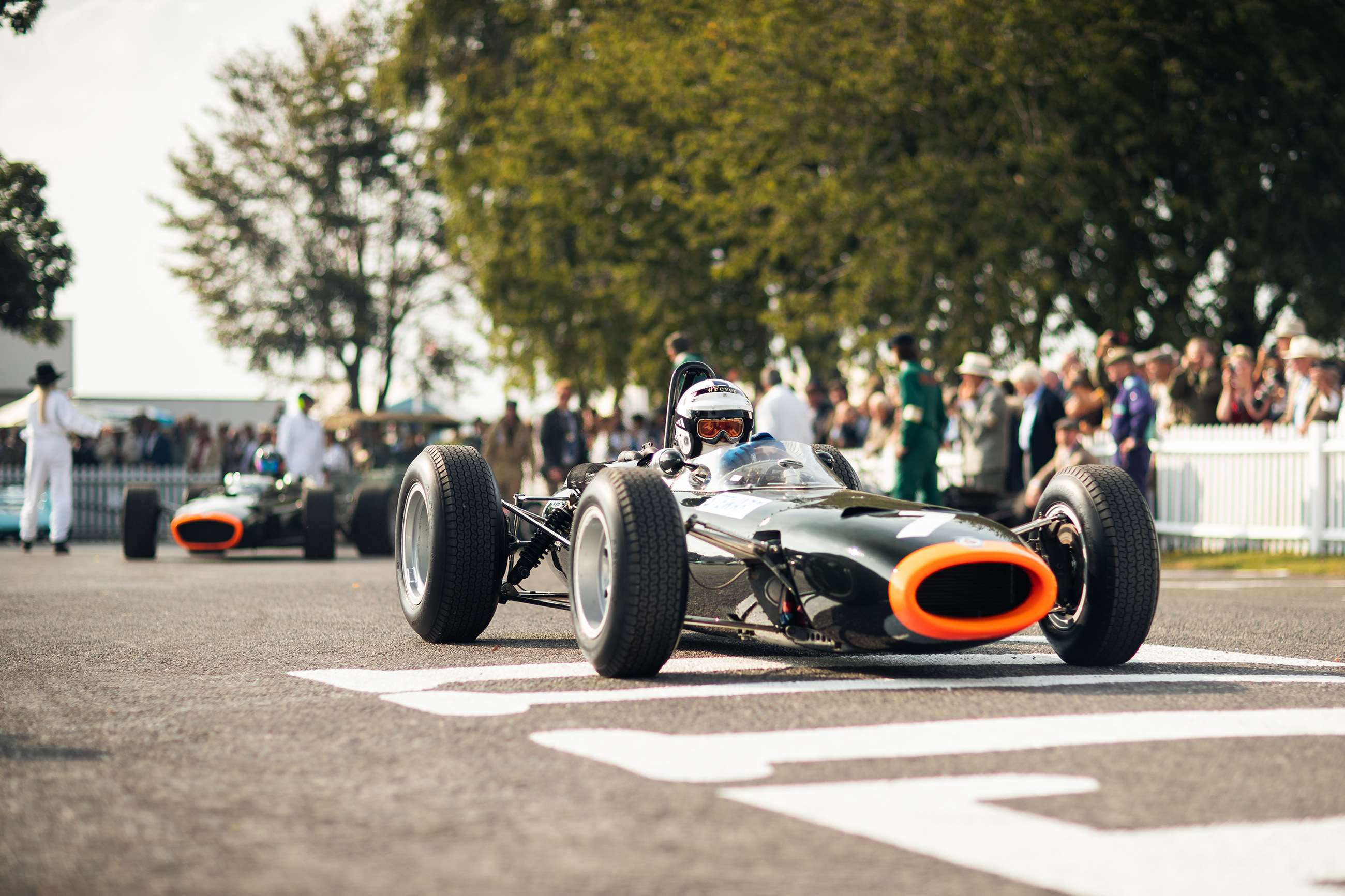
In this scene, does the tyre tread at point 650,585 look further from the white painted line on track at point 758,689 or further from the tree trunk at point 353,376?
the tree trunk at point 353,376

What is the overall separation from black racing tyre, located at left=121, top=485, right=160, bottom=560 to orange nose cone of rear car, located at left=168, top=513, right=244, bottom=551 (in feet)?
2.73

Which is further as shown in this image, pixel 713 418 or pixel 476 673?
pixel 713 418

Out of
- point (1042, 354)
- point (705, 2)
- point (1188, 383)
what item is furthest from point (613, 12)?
point (1188, 383)

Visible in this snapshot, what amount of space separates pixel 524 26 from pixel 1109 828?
37882 mm

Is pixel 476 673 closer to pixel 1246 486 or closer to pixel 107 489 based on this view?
pixel 1246 486

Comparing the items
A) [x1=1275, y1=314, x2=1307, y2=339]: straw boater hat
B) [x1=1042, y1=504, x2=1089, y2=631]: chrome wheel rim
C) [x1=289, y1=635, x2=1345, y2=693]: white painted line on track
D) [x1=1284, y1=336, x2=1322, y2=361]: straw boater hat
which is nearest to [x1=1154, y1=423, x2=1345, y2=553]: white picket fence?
[x1=1284, y1=336, x2=1322, y2=361]: straw boater hat

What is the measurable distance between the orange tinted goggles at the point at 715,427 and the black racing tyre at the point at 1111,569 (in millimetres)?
1921

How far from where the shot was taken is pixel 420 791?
4.45 meters

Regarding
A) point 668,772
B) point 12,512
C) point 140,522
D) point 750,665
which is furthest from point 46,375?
point 668,772

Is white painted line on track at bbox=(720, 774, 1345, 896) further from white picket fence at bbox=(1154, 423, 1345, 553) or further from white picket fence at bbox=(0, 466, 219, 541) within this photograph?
white picket fence at bbox=(0, 466, 219, 541)

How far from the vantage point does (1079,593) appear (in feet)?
23.2

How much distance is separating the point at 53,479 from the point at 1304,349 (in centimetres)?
1364

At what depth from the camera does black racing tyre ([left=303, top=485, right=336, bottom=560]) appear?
691 inches

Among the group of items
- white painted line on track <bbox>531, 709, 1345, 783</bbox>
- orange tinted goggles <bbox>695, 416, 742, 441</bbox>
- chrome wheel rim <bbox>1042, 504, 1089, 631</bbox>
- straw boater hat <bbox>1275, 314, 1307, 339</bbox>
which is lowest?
white painted line on track <bbox>531, 709, 1345, 783</bbox>
